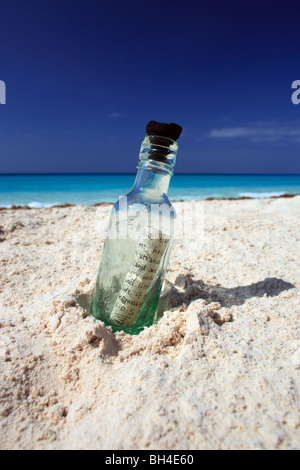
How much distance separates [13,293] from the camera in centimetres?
180

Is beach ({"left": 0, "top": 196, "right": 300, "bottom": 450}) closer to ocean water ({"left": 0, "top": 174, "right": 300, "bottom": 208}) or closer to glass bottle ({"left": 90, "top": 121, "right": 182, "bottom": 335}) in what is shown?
glass bottle ({"left": 90, "top": 121, "right": 182, "bottom": 335})

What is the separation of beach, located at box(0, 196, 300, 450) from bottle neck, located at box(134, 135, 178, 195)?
1.91 feet

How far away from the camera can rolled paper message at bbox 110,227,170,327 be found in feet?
4.70

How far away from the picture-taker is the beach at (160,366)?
907mm

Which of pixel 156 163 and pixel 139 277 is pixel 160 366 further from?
pixel 156 163

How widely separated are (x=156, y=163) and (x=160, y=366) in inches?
31.9

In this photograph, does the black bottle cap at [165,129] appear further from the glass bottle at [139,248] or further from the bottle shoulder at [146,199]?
the bottle shoulder at [146,199]

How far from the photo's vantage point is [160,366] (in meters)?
1.13

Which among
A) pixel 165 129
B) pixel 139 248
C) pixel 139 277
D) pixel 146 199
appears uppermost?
pixel 165 129

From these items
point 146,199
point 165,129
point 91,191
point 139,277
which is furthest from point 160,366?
point 91,191

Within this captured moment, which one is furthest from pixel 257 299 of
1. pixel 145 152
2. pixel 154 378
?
pixel 145 152

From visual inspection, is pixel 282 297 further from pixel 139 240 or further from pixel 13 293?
pixel 13 293

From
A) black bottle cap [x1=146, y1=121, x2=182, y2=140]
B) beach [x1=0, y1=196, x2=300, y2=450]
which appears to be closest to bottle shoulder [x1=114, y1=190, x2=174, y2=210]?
black bottle cap [x1=146, y1=121, x2=182, y2=140]

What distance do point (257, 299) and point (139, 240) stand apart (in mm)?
699
